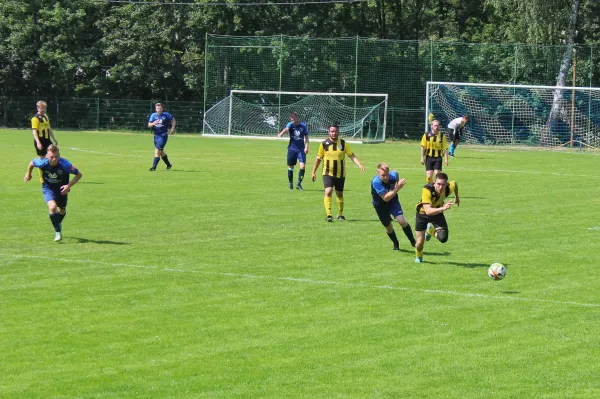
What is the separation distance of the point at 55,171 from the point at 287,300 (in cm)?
644

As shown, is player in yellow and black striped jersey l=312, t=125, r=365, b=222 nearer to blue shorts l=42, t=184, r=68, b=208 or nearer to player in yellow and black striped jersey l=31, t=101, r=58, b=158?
blue shorts l=42, t=184, r=68, b=208

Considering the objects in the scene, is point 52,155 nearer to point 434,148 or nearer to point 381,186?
point 381,186

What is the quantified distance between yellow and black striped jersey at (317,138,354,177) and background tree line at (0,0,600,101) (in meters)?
39.8

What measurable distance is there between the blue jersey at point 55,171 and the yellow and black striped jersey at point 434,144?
10431 mm

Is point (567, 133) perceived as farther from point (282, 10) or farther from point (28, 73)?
point (28, 73)

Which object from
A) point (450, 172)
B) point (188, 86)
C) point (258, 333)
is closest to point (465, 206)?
point (450, 172)

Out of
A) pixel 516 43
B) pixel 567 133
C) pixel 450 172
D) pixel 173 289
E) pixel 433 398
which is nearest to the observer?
pixel 433 398

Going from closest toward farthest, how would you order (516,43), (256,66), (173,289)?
(173,289), (516,43), (256,66)

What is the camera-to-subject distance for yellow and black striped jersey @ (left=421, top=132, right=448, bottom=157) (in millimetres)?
24953

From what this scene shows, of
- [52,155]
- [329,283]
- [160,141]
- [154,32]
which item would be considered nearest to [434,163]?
[160,141]

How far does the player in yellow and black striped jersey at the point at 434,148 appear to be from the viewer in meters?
24.9

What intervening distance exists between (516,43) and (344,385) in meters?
45.1

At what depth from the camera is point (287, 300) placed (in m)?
13.0

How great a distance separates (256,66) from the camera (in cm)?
5550
